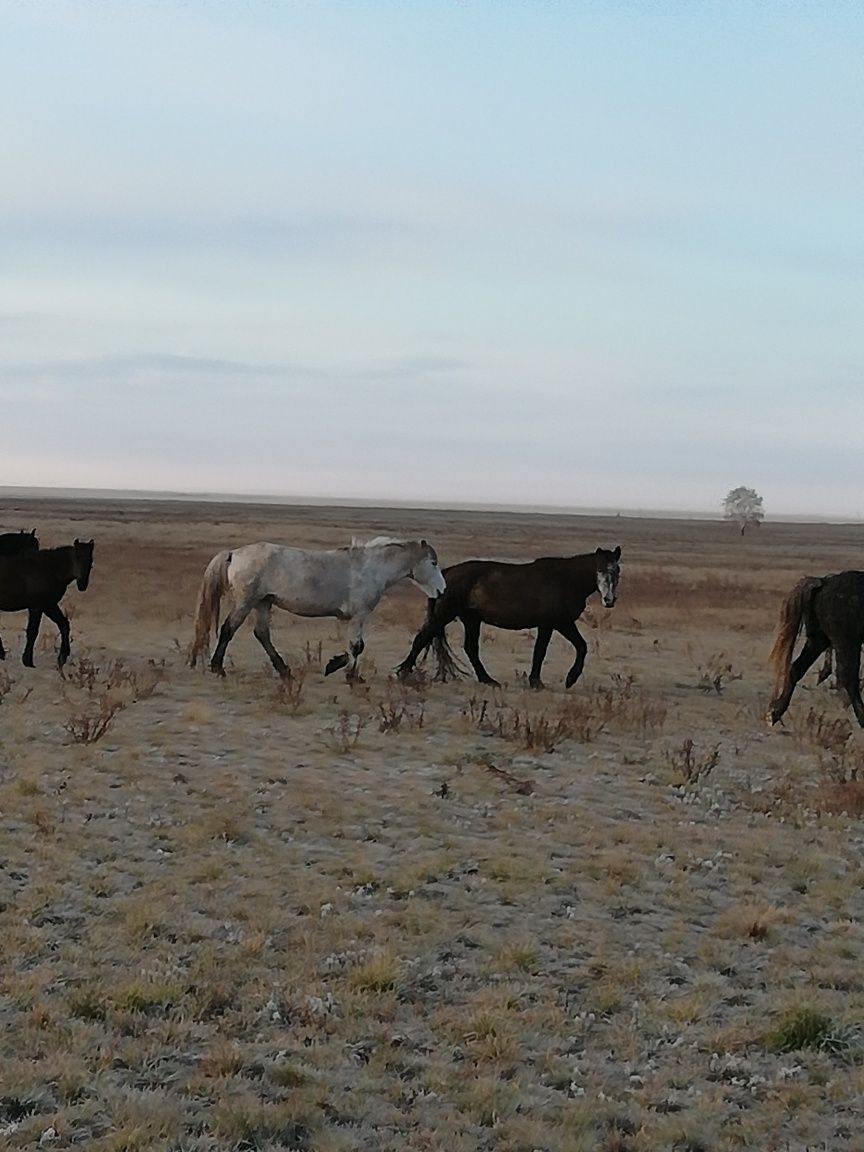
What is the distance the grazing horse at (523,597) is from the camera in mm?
14430

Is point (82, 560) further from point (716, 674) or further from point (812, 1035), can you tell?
point (812, 1035)

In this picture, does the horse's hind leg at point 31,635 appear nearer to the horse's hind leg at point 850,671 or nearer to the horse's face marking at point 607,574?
the horse's face marking at point 607,574

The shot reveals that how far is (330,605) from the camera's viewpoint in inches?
563

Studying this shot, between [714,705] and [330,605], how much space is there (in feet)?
17.4

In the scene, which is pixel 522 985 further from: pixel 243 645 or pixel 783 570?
pixel 783 570

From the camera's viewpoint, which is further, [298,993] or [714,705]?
[714,705]

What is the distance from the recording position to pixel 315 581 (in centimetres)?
1423

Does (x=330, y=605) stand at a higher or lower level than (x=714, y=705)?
higher

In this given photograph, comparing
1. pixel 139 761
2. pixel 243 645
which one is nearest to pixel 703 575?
pixel 243 645

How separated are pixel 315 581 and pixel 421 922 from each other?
794 centimetres

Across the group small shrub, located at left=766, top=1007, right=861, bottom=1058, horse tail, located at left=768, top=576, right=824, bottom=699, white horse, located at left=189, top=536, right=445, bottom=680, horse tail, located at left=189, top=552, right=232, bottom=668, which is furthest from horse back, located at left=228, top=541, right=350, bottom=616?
small shrub, located at left=766, top=1007, right=861, bottom=1058

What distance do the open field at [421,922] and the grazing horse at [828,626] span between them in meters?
0.63

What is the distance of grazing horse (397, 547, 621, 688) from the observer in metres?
14.4

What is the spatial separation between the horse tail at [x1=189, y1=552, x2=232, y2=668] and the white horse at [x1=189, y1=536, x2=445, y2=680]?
0.5 inches
